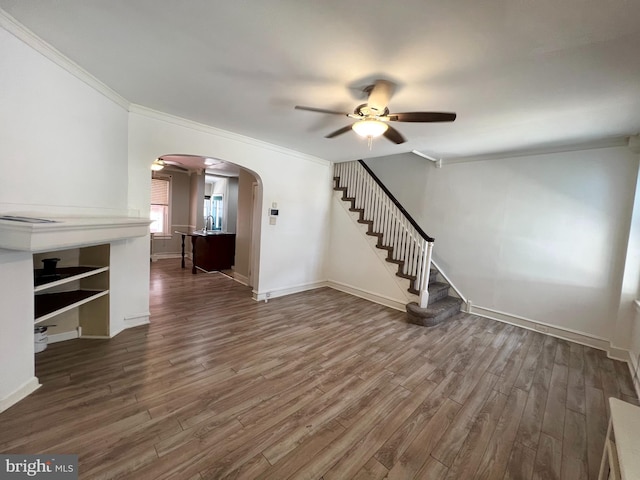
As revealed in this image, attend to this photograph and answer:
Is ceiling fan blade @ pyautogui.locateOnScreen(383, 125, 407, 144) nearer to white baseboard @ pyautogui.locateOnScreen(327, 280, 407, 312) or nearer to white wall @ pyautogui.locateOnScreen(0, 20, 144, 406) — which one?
white baseboard @ pyautogui.locateOnScreen(327, 280, 407, 312)

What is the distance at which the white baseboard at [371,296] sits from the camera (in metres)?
4.44

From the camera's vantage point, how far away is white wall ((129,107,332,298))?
305 centimetres

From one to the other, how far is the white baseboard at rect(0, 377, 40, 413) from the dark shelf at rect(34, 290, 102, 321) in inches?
19.1

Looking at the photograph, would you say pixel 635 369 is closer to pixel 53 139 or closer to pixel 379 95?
pixel 379 95

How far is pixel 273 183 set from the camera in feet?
14.4

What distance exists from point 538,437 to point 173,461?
8.22 feet

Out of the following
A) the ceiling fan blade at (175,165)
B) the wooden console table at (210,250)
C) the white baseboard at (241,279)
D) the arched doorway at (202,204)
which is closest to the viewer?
the white baseboard at (241,279)

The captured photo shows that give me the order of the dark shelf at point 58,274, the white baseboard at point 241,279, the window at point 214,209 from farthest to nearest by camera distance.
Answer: the window at point 214,209, the white baseboard at point 241,279, the dark shelf at point 58,274

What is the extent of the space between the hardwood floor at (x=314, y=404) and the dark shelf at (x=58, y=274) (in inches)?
30.9

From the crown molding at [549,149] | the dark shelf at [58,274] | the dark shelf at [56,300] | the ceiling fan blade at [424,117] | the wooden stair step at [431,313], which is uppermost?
the crown molding at [549,149]

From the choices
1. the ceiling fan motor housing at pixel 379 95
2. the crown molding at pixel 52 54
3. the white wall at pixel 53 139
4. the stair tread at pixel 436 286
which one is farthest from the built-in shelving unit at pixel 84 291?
the stair tread at pixel 436 286

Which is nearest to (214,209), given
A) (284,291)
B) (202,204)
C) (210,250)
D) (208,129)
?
(202,204)

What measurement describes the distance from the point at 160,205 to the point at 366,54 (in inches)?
290

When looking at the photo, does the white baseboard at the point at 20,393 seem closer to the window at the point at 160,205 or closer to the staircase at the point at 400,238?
the staircase at the point at 400,238
